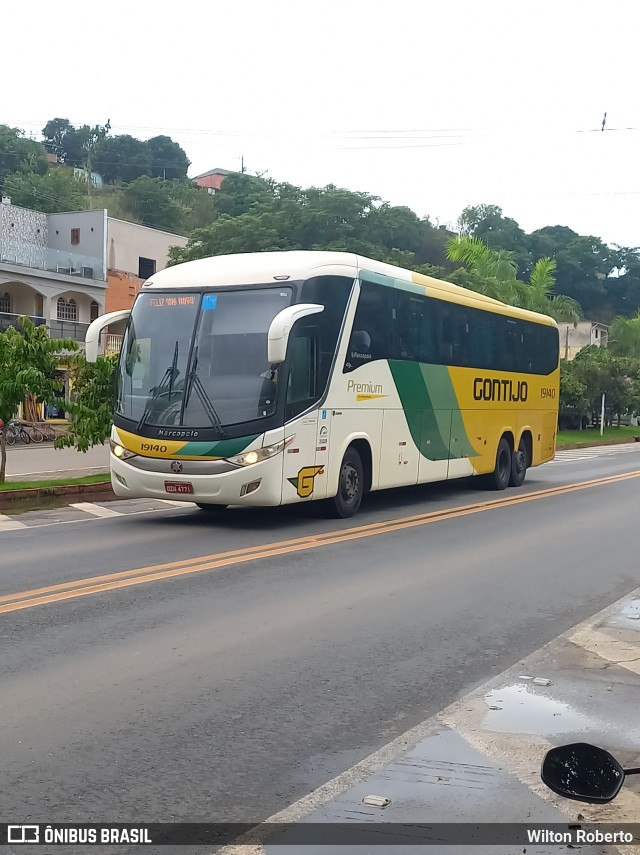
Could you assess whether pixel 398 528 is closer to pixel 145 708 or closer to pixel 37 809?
pixel 145 708

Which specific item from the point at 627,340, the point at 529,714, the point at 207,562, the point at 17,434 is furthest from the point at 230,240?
the point at 529,714

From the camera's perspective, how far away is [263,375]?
511 inches

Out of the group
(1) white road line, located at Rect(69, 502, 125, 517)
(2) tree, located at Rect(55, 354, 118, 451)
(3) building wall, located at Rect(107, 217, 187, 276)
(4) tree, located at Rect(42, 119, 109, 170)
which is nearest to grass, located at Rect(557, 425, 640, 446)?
(3) building wall, located at Rect(107, 217, 187, 276)

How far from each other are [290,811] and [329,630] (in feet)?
11.3

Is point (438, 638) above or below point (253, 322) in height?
below

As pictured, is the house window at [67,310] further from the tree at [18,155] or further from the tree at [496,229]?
the tree at [496,229]

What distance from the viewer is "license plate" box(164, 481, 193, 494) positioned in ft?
42.7

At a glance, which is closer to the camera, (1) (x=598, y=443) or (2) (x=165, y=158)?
(1) (x=598, y=443)

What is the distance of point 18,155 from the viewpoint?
253ft

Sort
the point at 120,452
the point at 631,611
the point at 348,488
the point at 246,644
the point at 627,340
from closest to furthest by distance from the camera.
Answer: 1. the point at 246,644
2. the point at 631,611
3. the point at 120,452
4. the point at 348,488
5. the point at 627,340

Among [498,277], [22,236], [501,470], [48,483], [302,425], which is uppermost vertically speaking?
[22,236]

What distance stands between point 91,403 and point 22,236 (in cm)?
2867

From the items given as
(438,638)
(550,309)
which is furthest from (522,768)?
(550,309)

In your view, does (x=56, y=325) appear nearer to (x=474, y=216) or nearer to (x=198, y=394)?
(x=198, y=394)
